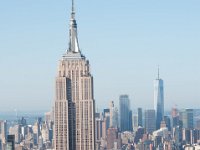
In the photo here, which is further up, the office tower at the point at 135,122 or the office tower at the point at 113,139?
the office tower at the point at 135,122

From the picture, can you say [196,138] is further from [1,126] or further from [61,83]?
[61,83]

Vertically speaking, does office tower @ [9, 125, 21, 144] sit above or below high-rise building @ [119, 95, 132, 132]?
below

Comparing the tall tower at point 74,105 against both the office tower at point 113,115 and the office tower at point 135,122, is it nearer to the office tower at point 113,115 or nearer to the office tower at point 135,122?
the office tower at point 113,115

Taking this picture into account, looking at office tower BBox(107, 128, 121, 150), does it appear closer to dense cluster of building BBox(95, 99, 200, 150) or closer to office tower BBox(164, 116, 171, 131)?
dense cluster of building BBox(95, 99, 200, 150)

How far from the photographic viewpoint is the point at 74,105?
98.5 feet

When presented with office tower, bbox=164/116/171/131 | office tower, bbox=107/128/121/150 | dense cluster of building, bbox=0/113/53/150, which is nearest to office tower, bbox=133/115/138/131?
office tower, bbox=164/116/171/131

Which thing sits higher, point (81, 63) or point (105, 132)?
point (81, 63)

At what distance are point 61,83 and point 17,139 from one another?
59.4ft

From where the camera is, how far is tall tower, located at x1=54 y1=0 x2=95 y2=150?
3003 cm

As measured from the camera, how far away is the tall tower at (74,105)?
30.0 metres

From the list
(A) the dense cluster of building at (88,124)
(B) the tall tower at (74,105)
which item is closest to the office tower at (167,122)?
(A) the dense cluster of building at (88,124)

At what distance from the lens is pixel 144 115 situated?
65438 millimetres

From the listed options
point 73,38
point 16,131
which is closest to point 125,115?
point 16,131

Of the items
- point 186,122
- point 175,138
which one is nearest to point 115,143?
point 175,138
